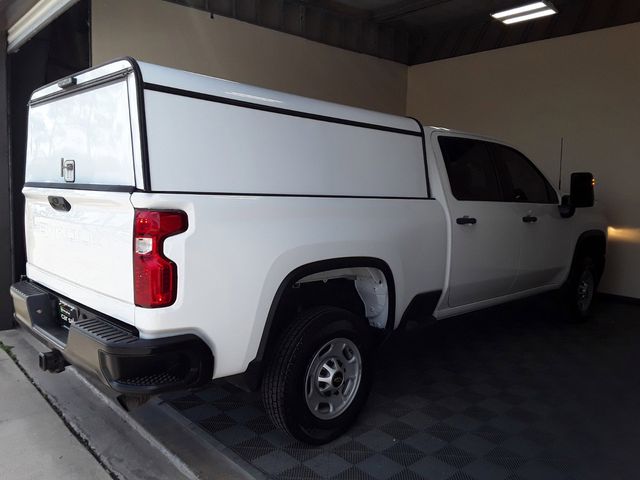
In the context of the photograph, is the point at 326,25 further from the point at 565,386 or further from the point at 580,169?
the point at 565,386

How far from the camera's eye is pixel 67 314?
125 inches

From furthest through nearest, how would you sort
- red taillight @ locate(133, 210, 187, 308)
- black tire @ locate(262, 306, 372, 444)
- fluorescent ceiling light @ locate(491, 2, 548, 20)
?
fluorescent ceiling light @ locate(491, 2, 548, 20), black tire @ locate(262, 306, 372, 444), red taillight @ locate(133, 210, 187, 308)

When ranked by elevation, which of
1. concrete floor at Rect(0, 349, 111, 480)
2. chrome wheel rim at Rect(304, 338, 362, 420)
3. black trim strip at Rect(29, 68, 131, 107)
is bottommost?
concrete floor at Rect(0, 349, 111, 480)

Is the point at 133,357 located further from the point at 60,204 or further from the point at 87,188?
the point at 60,204

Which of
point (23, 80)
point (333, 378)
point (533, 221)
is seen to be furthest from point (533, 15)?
point (23, 80)

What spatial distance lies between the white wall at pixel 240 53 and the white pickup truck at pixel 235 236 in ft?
10.5

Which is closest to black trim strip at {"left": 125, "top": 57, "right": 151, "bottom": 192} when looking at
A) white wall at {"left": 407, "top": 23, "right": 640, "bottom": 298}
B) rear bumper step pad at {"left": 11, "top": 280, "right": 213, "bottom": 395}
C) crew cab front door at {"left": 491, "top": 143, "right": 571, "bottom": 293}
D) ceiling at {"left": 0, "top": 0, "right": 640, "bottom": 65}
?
rear bumper step pad at {"left": 11, "top": 280, "right": 213, "bottom": 395}

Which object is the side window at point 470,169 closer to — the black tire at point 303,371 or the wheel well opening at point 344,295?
the wheel well opening at point 344,295

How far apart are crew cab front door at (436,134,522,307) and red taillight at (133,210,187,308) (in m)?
2.30

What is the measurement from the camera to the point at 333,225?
3.15 meters

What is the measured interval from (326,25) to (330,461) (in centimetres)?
748

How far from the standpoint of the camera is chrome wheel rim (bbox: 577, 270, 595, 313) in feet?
19.9

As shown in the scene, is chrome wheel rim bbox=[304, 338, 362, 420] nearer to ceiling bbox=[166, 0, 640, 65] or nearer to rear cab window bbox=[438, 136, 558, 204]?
rear cab window bbox=[438, 136, 558, 204]

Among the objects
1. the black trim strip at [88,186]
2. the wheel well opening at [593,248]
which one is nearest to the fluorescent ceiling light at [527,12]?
the wheel well opening at [593,248]
